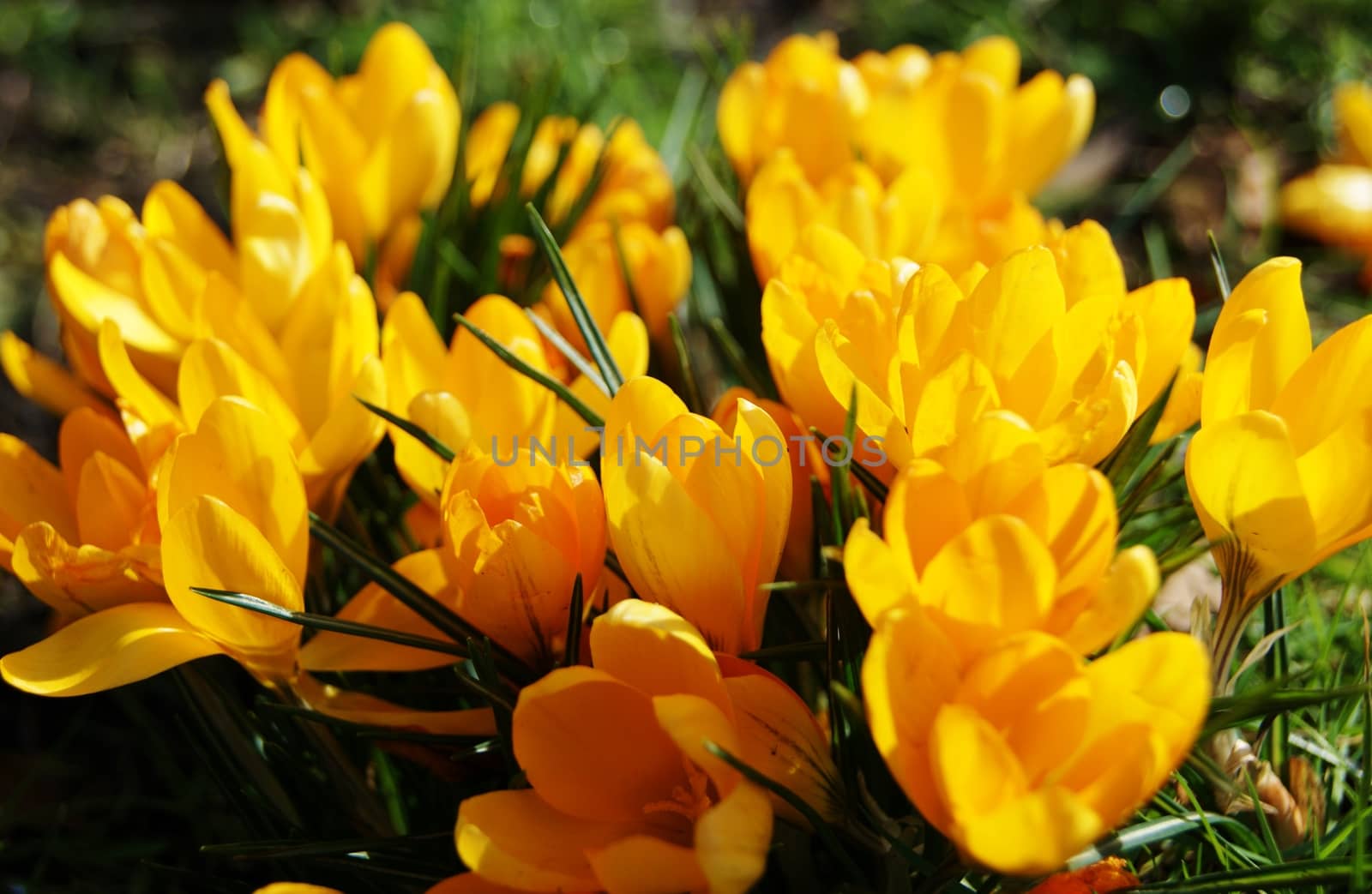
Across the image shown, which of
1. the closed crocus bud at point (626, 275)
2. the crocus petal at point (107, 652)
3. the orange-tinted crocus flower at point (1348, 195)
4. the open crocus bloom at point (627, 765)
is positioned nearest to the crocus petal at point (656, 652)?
the open crocus bloom at point (627, 765)

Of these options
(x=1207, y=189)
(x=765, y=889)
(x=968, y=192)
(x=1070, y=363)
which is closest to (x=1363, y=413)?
(x=1070, y=363)

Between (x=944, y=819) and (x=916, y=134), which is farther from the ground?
(x=916, y=134)

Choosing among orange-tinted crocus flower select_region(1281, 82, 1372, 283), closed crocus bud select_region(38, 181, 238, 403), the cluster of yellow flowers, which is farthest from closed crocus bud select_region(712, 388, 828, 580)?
orange-tinted crocus flower select_region(1281, 82, 1372, 283)

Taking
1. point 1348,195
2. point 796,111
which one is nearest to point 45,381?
point 796,111

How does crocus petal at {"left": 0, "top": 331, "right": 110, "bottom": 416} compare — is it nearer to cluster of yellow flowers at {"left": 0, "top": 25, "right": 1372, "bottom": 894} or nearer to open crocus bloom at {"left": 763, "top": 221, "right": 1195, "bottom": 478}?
cluster of yellow flowers at {"left": 0, "top": 25, "right": 1372, "bottom": 894}

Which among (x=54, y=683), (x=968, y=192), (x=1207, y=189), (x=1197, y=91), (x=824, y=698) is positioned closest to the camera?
(x=54, y=683)

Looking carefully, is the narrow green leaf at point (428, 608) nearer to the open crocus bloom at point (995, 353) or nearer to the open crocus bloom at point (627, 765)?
the open crocus bloom at point (627, 765)

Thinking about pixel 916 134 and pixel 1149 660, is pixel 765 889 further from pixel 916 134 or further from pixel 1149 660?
pixel 916 134
